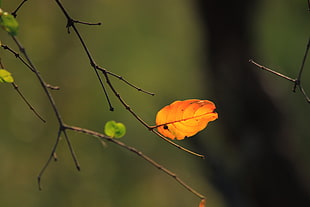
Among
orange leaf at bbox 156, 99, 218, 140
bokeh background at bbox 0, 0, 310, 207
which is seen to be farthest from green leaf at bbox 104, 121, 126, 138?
bokeh background at bbox 0, 0, 310, 207

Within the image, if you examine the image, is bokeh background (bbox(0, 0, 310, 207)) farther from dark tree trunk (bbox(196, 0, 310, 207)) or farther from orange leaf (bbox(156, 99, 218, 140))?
orange leaf (bbox(156, 99, 218, 140))

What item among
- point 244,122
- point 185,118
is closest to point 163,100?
point 244,122

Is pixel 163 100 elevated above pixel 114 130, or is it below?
below

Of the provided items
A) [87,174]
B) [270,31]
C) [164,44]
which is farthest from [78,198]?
[270,31]

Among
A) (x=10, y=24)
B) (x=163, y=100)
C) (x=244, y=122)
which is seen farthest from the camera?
(x=163, y=100)

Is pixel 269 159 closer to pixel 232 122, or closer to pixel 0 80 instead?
pixel 232 122

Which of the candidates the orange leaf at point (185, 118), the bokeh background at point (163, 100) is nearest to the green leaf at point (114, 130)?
the orange leaf at point (185, 118)

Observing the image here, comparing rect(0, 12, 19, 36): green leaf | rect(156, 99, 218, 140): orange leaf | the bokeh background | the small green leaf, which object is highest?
rect(0, 12, 19, 36): green leaf

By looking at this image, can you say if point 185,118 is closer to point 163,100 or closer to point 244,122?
point 244,122
